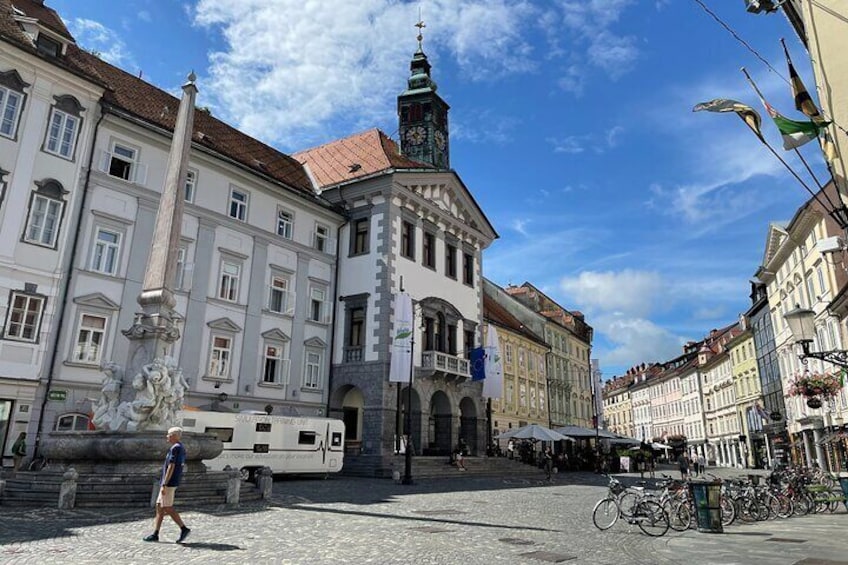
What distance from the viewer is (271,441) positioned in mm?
21312

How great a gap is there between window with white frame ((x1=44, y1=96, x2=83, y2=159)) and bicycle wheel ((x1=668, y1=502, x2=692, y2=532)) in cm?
2168

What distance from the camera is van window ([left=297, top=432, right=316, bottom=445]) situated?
880 inches

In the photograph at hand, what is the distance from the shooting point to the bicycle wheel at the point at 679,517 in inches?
474

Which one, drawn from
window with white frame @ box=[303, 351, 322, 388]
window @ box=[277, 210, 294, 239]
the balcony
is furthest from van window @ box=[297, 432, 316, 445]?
window @ box=[277, 210, 294, 239]

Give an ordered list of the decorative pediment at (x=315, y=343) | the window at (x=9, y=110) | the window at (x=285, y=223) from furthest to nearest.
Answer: the decorative pediment at (x=315, y=343)
the window at (x=285, y=223)
the window at (x=9, y=110)

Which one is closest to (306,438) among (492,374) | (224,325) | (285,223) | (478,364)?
(224,325)

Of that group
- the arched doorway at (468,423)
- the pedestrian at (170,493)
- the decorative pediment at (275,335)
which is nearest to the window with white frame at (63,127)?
the decorative pediment at (275,335)

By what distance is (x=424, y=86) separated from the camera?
40000 mm

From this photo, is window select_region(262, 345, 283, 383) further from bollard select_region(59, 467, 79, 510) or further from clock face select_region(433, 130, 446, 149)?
clock face select_region(433, 130, 446, 149)

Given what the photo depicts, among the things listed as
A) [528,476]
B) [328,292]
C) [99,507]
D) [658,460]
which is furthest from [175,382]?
[658,460]

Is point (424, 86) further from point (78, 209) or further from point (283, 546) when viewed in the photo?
point (283, 546)

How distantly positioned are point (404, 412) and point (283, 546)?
74.0 ft

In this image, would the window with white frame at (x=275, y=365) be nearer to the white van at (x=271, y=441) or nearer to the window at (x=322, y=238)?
the white van at (x=271, y=441)

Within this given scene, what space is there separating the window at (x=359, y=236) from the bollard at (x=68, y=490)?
69.4 ft
